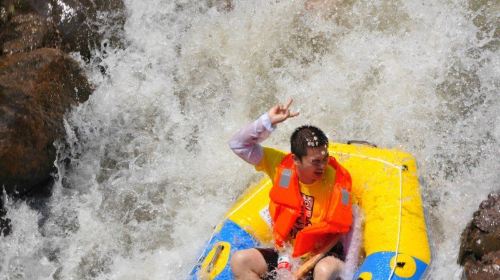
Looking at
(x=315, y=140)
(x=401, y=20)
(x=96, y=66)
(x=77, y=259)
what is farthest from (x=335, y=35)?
(x=77, y=259)

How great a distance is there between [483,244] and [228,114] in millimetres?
2568

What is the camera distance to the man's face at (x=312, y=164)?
11.8 feet

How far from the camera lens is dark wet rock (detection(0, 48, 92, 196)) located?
5.21 meters

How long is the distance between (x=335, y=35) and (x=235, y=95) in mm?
1085

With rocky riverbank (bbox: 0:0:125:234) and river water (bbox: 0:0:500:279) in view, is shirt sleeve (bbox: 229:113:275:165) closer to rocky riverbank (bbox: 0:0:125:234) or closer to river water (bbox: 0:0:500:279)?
river water (bbox: 0:0:500:279)

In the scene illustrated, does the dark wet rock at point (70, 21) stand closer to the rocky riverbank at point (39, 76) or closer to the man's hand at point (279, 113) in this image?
the rocky riverbank at point (39, 76)

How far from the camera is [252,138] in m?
3.76

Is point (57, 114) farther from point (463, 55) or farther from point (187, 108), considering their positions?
point (463, 55)

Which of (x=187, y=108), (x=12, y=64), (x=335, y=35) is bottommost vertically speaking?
(x=187, y=108)

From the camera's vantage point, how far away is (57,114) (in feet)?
18.1

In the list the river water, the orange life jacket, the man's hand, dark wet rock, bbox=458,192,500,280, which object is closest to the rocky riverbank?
the river water

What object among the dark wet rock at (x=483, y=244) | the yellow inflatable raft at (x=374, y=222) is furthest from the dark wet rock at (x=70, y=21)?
the dark wet rock at (x=483, y=244)

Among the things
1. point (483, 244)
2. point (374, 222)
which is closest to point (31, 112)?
point (374, 222)

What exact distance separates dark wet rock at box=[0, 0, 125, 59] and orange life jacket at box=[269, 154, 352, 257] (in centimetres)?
310
